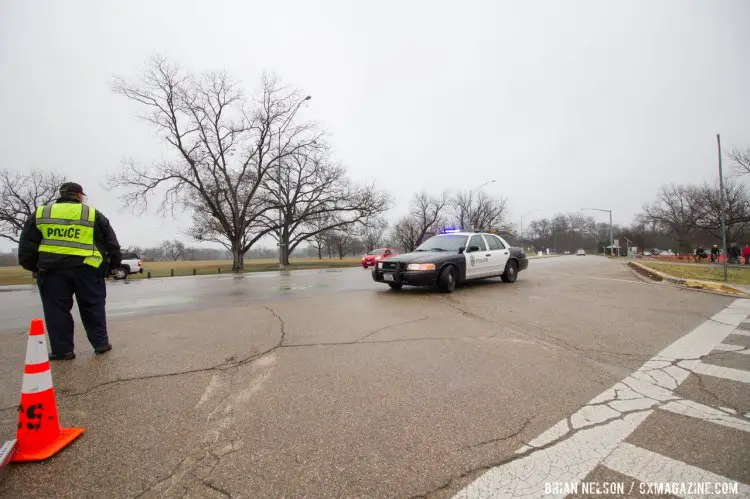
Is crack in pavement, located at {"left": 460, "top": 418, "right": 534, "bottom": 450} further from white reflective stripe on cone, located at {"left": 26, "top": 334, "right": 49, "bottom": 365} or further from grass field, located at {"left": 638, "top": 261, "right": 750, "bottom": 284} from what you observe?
grass field, located at {"left": 638, "top": 261, "right": 750, "bottom": 284}

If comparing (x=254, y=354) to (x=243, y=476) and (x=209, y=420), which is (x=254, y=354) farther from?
(x=243, y=476)

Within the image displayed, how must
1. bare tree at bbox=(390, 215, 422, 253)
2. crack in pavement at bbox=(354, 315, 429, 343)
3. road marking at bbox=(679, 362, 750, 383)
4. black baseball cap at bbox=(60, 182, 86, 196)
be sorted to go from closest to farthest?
road marking at bbox=(679, 362, 750, 383) → black baseball cap at bbox=(60, 182, 86, 196) → crack in pavement at bbox=(354, 315, 429, 343) → bare tree at bbox=(390, 215, 422, 253)

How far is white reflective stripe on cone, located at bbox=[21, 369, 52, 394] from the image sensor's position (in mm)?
2111

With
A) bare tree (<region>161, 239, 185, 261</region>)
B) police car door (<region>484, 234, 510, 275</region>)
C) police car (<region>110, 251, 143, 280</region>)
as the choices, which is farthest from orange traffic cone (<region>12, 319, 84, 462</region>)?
bare tree (<region>161, 239, 185, 261</region>)

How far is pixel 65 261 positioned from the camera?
371cm

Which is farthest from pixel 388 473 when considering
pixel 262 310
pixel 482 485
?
pixel 262 310

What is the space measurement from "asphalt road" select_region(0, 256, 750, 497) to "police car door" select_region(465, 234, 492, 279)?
152 inches

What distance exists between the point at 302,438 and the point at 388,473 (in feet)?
2.09

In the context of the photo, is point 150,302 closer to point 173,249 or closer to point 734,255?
point 734,255

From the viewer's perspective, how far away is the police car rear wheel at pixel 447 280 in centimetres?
818

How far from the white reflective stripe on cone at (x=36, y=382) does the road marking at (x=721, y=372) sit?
531 centimetres

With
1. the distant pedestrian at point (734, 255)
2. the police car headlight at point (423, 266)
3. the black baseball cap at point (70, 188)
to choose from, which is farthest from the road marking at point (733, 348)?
the distant pedestrian at point (734, 255)

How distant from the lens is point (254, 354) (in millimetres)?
3916

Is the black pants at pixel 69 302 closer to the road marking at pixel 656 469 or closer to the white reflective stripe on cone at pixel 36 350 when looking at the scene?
the white reflective stripe on cone at pixel 36 350
